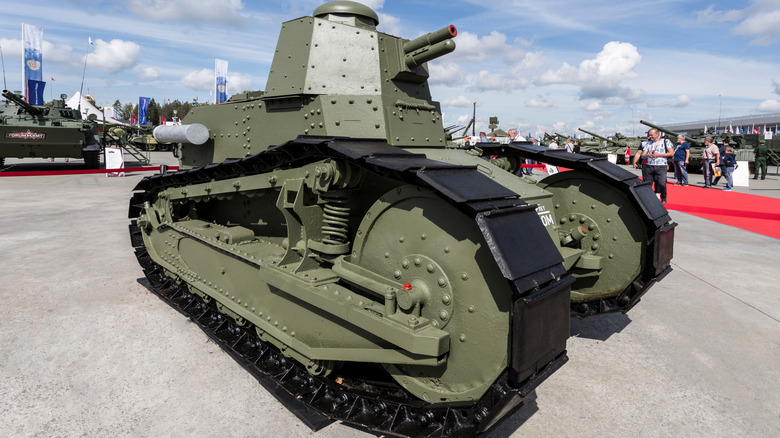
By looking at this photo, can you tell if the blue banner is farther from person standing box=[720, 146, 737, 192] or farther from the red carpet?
person standing box=[720, 146, 737, 192]

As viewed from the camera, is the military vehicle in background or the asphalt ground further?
the military vehicle in background

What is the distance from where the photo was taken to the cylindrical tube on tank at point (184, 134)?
5.56 metres

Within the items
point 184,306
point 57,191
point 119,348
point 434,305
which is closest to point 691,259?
point 434,305

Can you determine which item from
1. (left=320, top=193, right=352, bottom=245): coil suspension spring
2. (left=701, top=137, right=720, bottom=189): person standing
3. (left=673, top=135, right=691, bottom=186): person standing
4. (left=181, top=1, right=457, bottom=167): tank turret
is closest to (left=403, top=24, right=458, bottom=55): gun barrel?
(left=181, top=1, right=457, bottom=167): tank turret

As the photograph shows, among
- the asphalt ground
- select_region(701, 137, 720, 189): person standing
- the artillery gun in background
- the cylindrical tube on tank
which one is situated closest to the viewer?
the asphalt ground

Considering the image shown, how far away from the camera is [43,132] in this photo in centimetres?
1964

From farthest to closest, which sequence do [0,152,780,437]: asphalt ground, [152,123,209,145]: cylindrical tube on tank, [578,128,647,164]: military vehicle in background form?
[578,128,647,164]: military vehicle in background, [152,123,209,145]: cylindrical tube on tank, [0,152,780,437]: asphalt ground

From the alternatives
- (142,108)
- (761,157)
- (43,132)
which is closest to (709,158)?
(761,157)

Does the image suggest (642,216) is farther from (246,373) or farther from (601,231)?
(246,373)

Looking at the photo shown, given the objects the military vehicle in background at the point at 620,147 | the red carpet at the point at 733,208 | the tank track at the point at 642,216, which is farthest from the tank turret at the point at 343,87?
the military vehicle in background at the point at 620,147

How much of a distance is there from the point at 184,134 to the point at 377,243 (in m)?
3.25

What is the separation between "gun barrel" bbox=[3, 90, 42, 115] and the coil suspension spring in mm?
21162

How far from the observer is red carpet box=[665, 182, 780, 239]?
11383mm

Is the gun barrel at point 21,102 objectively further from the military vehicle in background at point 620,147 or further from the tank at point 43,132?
the military vehicle in background at point 620,147
